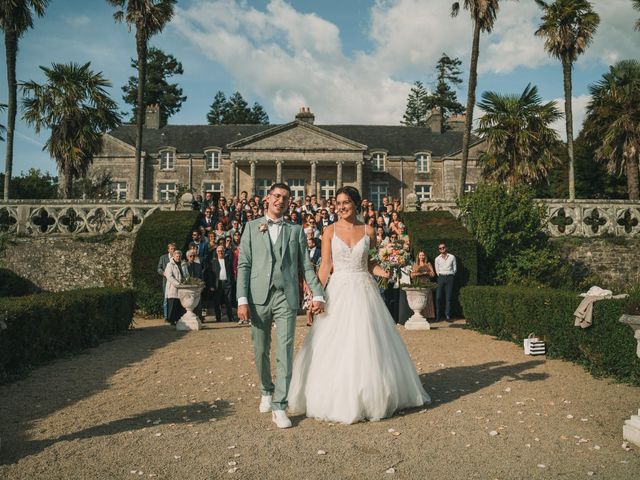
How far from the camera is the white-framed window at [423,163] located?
39.7 m

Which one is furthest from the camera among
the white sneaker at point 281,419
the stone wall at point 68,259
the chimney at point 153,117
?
the chimney at point 153,117

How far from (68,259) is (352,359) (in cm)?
1521

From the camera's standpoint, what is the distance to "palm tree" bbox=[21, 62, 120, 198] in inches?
814

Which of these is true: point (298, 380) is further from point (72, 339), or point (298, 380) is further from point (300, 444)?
point (72, 339)

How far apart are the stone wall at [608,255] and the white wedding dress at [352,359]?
47.5 ft

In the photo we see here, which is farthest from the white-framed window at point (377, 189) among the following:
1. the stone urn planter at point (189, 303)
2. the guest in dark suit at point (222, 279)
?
the stone urn planter at point (189, 303)

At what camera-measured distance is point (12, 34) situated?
2009 centimetres

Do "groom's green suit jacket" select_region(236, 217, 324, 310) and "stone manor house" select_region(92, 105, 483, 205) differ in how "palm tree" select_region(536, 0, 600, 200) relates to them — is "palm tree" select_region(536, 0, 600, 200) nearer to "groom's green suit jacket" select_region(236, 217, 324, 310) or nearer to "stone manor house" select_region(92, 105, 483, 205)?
"stone manor house" select_region(92, 105, 483, 205)

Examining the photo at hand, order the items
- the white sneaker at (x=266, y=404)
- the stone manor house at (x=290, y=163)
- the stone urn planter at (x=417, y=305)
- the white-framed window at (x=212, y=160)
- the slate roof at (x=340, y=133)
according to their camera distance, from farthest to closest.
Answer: the slate roof at (x=340, y=133), the white-framed window at (x=212, y=160), the stone manor house at (x=290, y=163), the stone urn planter at (x=417, y=305), the white sneaker at (x=266, y=404)

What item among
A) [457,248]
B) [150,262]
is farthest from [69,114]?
[457,248]

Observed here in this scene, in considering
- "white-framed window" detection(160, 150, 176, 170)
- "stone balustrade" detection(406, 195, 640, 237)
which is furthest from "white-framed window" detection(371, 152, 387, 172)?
"stone balustrade" detection(406, 195, 640, 237)

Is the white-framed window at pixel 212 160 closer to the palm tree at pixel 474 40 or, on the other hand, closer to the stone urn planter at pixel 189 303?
the palm tree at pixel 474 40

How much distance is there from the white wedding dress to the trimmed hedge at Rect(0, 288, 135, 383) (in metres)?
3.12

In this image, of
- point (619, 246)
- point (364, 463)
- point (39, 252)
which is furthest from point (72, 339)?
point (619, 246)
